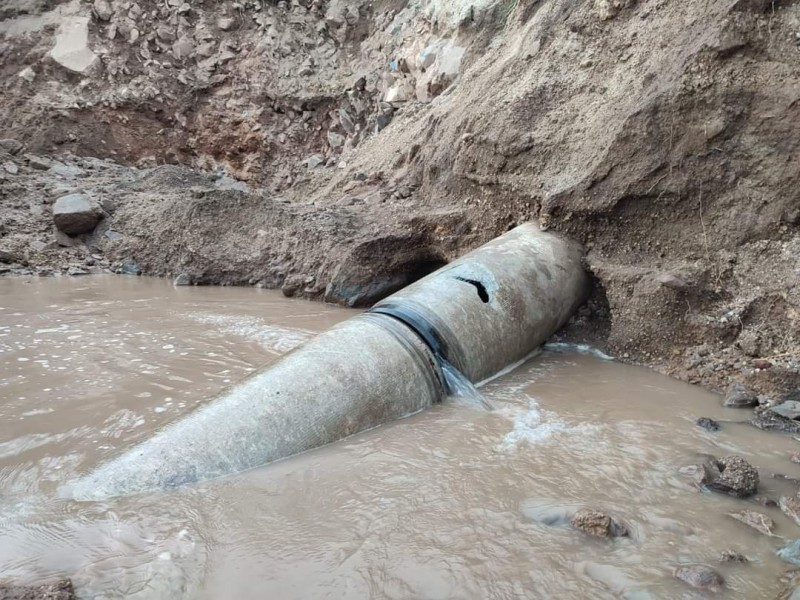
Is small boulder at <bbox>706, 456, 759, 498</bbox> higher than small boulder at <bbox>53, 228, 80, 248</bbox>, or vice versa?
small boulder at <bbox>53, 228, 80, 248</bbox>

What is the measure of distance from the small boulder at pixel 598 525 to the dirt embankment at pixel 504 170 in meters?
2.18

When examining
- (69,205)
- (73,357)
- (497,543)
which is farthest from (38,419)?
(69,205)

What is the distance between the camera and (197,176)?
1109 cm

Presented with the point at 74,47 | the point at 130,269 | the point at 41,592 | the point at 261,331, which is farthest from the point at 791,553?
the point at 74,47

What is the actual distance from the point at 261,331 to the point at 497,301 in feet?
7.21

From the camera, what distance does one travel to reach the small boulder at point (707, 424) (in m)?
3.52

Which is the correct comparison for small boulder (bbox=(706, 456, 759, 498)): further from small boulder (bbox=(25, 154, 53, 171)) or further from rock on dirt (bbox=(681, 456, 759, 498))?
small boulder (bbox=(25, 154, 53, 171))

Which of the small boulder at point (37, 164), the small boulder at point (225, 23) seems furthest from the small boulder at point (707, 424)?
the small boulder at point (225, 23)

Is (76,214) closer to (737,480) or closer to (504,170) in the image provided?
(504,170)

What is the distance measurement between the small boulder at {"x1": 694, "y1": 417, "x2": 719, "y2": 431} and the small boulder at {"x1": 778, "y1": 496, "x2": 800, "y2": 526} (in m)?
0.80

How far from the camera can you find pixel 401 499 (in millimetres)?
2701

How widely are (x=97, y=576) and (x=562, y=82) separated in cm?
580

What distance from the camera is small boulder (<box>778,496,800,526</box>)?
2.60m

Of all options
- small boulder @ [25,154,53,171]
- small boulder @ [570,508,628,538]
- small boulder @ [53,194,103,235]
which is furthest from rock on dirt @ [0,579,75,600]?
small boulder @ [25,154,53,171]
